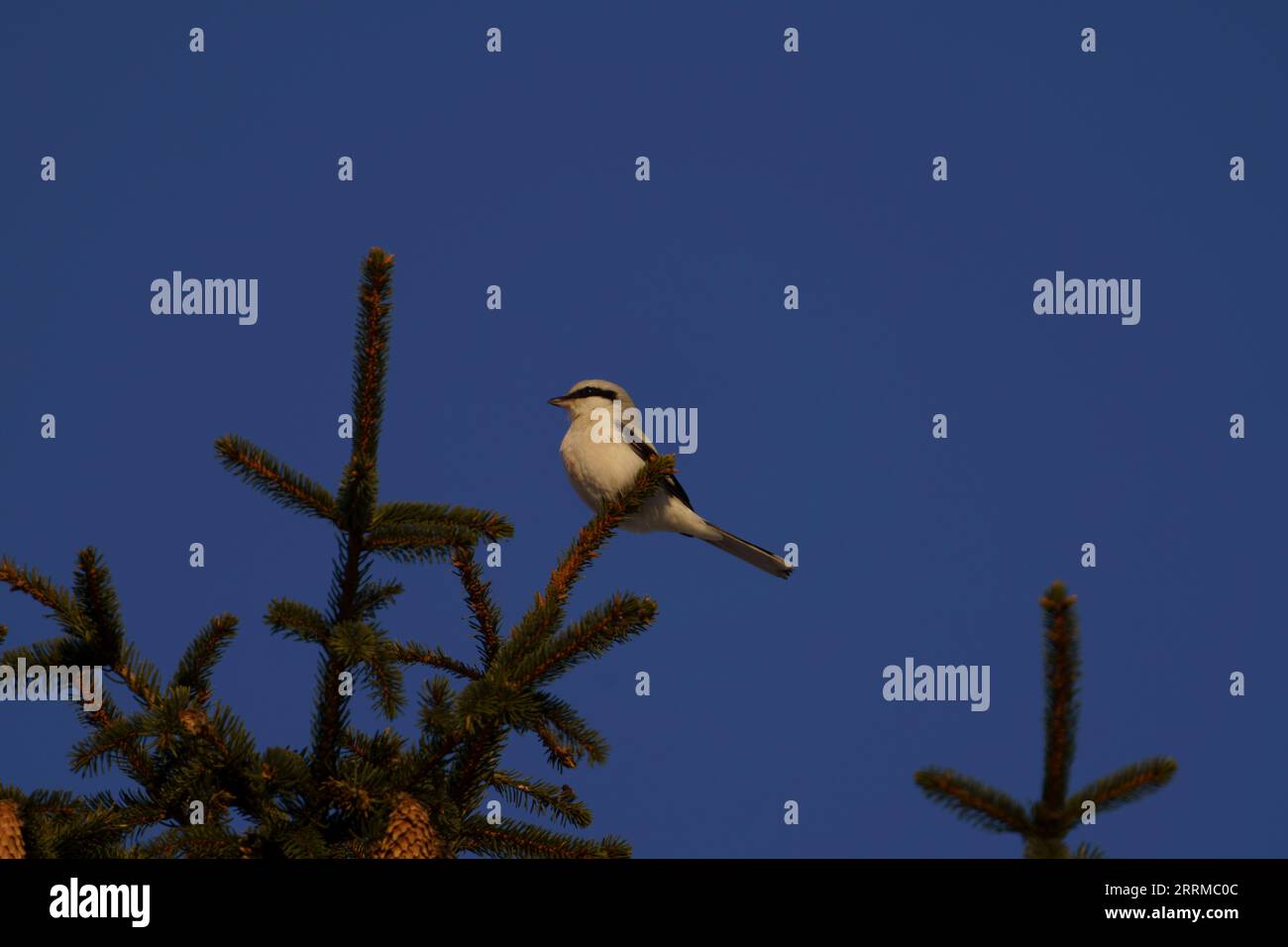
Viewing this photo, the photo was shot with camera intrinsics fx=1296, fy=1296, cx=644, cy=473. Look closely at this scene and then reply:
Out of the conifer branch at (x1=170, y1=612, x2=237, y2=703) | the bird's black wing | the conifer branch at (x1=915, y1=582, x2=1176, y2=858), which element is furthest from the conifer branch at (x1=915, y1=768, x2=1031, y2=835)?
the bird's black wing

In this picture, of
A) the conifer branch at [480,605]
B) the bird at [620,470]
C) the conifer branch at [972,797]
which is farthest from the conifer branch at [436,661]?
the bird at [620,470]

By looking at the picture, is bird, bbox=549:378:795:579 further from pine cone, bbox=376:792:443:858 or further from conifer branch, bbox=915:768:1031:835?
conifer branch, bbox=915:768:1031:835

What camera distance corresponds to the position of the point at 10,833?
4062 millimetres

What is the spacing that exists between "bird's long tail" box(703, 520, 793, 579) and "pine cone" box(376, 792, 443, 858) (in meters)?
5.74

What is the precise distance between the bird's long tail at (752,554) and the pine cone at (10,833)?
6.26m

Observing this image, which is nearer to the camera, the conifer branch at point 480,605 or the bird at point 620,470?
the conifer branch at point 480,605

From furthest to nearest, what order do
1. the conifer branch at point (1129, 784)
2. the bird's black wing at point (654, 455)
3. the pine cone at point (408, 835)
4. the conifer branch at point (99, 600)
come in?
the bird's black wing at point (654, 455) → the conifer branch at point (99, 600) → the pine cone at point (408, 835) → the conifer branch at point (1129, 784)

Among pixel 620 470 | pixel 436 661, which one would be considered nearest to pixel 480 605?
pixel 436 661

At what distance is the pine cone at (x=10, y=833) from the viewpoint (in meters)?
4.04

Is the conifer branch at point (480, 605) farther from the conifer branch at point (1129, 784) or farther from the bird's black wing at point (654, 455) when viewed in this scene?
the bird's black wing at point (654, 455)

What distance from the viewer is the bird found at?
9.70m

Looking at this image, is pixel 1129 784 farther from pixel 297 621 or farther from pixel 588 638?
pixel 297 621

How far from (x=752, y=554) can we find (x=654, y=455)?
3.52ft
